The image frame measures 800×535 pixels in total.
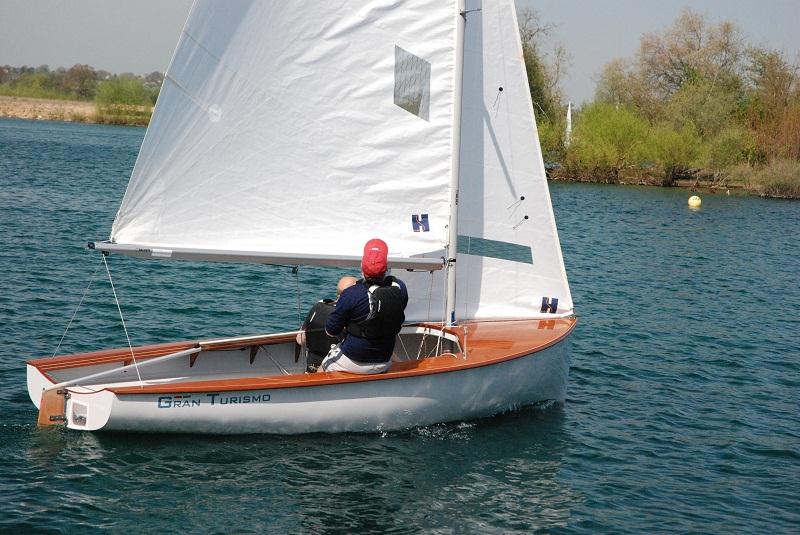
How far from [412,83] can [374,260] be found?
189 cm

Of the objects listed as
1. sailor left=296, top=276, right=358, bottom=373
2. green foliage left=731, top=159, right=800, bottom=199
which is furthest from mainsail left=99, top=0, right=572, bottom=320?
green foliage left=731, top=159, right=800, bottom=199

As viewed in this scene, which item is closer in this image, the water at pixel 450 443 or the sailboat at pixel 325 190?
the water at pixel 450 443

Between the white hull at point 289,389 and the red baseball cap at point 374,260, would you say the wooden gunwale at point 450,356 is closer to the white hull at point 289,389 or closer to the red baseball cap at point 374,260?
the white hull at point 289,389

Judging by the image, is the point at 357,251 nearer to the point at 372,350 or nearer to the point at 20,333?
the point at 372,350

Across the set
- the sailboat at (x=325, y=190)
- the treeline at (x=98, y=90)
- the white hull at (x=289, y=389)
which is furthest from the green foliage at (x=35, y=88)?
the sailboat at (x=325, y=190)

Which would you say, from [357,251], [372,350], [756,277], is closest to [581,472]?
[372,350]

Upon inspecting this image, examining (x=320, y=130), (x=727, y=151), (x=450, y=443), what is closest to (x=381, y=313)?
(x=450, y=443)

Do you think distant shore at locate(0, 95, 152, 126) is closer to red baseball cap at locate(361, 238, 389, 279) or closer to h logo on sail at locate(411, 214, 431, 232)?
h logo on sail at locate(411, 214, 431, 232)

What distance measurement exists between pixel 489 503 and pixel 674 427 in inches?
132

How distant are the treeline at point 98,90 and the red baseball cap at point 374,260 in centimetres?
6906

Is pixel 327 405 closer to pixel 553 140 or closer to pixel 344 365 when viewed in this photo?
pixel 344 365

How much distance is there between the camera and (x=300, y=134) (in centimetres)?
938

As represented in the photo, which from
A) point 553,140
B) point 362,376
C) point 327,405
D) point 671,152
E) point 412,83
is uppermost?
point 553,140

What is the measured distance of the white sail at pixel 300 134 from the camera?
8.82 m
